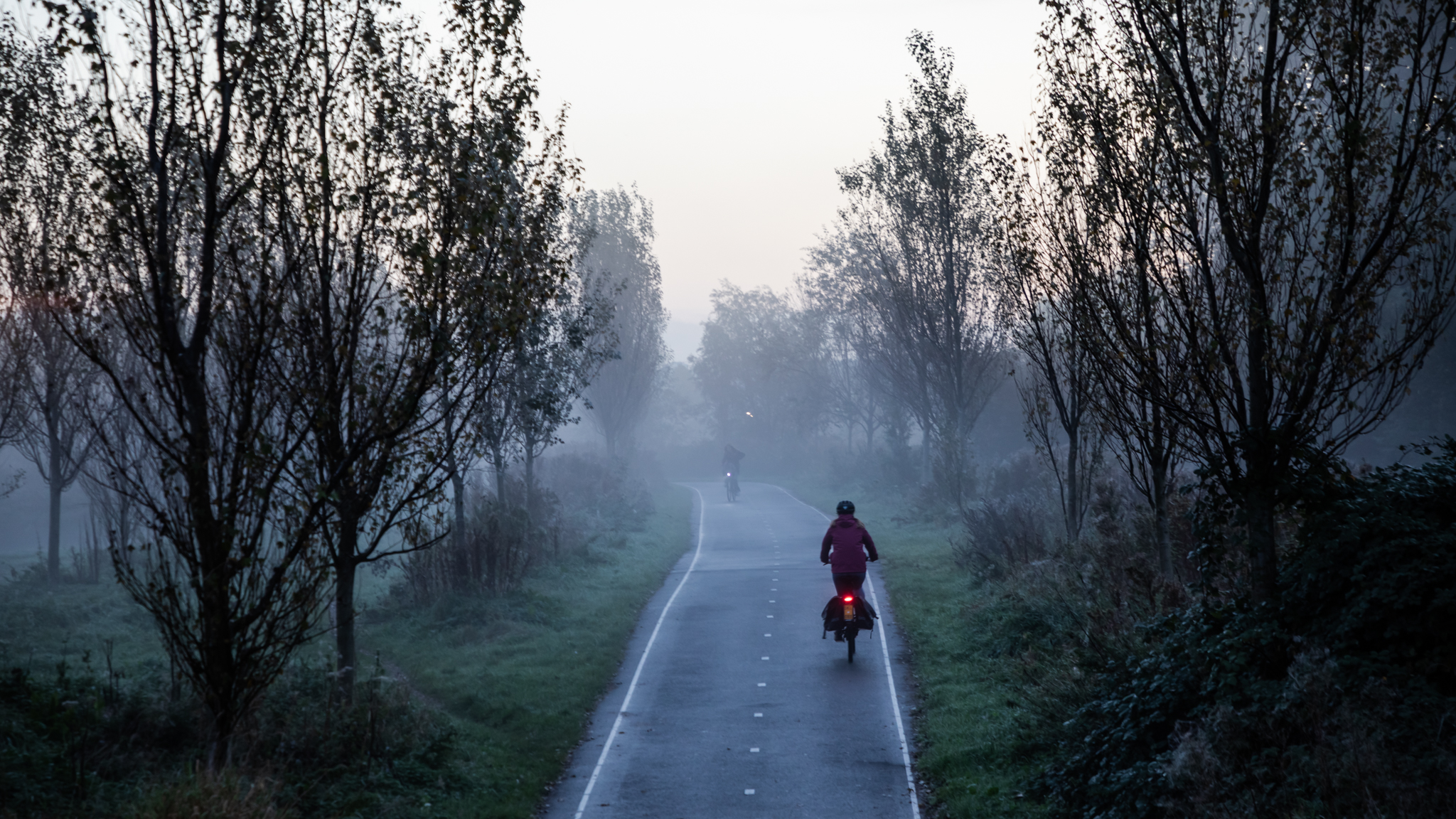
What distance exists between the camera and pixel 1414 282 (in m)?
7.58

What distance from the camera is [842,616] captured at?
14305mm

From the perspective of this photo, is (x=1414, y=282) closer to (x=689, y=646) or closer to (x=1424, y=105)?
(x=1424, y=105)

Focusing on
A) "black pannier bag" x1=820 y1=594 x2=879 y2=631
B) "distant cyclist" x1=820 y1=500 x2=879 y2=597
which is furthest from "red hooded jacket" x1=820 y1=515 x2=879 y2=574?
"black pannier bag" x1=820 y1=594 x2=879 y2=631

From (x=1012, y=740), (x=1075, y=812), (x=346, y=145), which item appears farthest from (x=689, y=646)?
(x=346, y=145)

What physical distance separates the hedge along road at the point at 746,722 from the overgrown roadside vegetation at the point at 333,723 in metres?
0.58

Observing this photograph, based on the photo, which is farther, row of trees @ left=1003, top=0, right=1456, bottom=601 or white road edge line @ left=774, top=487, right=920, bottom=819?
white road edge line @ left=774, top=487, right=920, bottom=819

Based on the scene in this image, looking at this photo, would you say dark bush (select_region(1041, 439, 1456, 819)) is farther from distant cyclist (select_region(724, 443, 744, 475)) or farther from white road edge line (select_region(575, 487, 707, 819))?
distant cyclist (select_region(724, 443, 744, 475))

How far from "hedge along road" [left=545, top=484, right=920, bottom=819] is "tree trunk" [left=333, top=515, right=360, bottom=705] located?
2457 mm

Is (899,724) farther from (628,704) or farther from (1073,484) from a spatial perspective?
(1073,484)

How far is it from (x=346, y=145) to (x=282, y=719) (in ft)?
18.0

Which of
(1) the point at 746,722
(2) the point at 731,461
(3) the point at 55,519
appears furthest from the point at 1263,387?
(2) the point at 731,461

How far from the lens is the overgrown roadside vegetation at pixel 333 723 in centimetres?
726

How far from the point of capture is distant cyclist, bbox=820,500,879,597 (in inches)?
570

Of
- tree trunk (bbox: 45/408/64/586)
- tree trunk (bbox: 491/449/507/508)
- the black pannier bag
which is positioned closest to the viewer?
the black pannier bag
